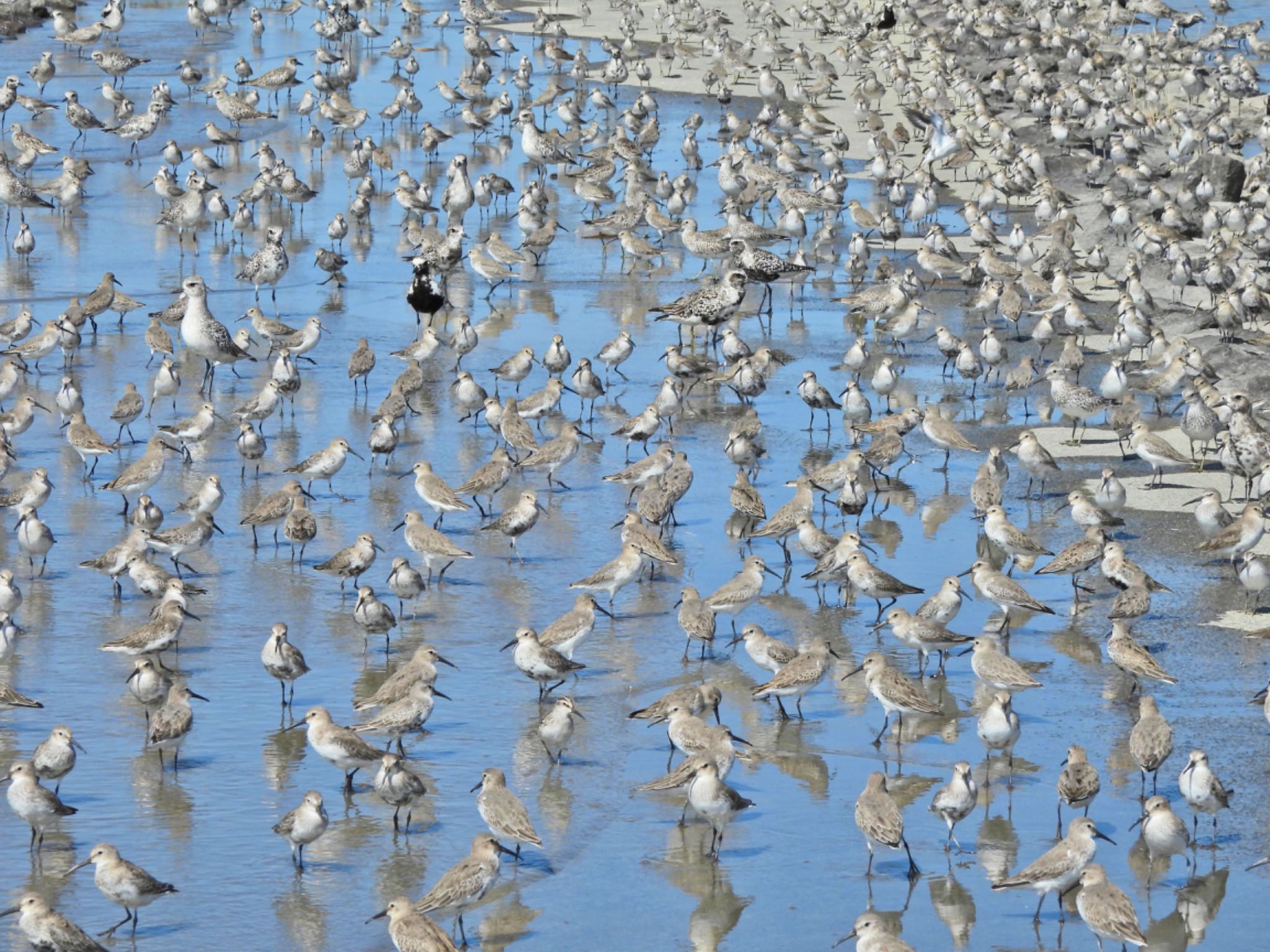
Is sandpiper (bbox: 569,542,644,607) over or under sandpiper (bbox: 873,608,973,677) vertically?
under

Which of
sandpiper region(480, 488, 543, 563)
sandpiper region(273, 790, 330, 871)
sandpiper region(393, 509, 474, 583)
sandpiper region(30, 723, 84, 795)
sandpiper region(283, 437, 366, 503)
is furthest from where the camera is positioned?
sandpiper region(283, 437, 366, 503)

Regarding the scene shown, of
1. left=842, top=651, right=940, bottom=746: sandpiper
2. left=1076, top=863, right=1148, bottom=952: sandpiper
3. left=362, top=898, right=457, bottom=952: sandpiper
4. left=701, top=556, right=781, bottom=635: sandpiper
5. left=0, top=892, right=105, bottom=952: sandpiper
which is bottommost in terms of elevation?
left=701, top=556, right=781, bottom=635: sandpiper

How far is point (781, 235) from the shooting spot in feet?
89.2

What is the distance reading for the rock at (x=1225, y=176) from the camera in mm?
28984

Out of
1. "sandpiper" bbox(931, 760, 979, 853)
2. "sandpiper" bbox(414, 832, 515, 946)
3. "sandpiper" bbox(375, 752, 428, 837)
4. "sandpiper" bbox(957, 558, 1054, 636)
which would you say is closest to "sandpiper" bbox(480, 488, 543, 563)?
"sandpiper" bbox(957, 558, 1054, 636)

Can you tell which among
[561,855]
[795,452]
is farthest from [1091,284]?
[561,855]

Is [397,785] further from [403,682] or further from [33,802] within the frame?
[33,802]

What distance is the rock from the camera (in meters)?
29.0

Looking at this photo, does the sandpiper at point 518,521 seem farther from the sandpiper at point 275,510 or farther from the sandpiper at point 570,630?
the sandpiper at point 570,630

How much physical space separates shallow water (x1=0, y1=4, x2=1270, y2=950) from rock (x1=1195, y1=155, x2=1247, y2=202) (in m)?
9.07

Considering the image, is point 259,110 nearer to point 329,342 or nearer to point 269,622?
point 329,342

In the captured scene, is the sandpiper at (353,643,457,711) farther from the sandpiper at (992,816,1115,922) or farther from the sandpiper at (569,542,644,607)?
the sandpiper at (992,816,1115,922)

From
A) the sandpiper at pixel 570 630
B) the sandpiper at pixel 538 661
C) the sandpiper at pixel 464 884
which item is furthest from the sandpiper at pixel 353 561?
the sandpiper at pixel 464 884

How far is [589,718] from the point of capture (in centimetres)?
1288
